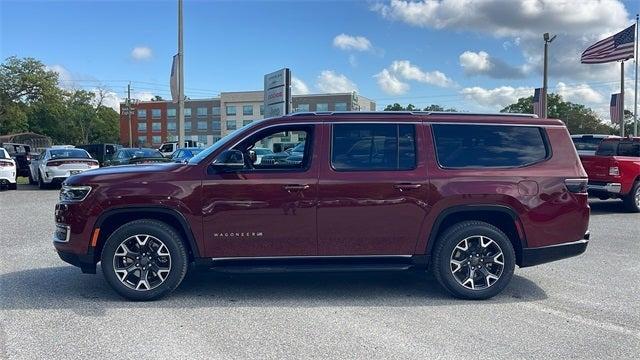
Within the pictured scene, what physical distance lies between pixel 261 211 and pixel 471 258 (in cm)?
226

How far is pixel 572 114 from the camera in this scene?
72688mm

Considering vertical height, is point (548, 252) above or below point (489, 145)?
below

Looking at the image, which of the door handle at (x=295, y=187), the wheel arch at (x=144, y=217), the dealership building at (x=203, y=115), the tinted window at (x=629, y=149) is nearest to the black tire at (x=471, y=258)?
the door handle at (x=295, y=187)

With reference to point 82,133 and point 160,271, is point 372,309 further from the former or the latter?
point 82,133

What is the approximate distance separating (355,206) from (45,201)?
12300 mm

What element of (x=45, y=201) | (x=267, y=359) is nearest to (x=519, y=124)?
(x=267, y=359)

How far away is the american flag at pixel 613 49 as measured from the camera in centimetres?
2288

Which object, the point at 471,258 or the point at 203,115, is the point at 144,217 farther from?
the point at 203,115

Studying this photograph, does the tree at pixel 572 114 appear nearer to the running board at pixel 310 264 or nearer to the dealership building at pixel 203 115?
the dealership building at pixel 203 115

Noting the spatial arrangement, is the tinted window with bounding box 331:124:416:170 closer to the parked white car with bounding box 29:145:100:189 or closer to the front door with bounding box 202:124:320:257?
the front door with bounding box 202:124:320:257

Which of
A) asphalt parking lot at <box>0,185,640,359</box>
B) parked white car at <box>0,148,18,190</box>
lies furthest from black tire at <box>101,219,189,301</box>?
parked white car at <box>0,148,18,190</box>

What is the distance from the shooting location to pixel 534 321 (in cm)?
502

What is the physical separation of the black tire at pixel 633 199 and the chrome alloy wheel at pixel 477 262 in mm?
8464

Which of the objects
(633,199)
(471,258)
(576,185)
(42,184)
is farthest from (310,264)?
(42,184)
